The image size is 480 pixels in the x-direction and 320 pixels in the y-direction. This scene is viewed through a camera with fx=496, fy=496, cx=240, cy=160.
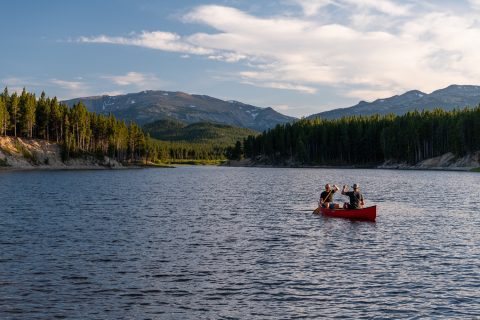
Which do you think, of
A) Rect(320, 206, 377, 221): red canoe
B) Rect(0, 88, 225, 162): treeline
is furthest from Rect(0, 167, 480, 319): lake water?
Rect(0, 88, 225, 162): treeline

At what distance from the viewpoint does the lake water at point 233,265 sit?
818 inches

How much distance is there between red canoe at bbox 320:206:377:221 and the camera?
158 ft

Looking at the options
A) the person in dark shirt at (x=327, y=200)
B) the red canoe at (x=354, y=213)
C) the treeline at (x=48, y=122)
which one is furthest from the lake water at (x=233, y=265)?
the treeline at (x=48, y=122)

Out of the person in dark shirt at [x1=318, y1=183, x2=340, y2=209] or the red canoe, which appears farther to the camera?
the person in dark shirt at [x1=318, y1=183, x2=340, y2=209]

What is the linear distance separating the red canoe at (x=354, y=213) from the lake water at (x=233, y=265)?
1352mm

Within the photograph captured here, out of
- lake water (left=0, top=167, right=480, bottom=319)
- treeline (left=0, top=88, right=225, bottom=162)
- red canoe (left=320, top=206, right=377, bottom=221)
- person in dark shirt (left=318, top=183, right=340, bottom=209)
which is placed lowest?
lake water (left=0, top=167, right=480, bottom=319)

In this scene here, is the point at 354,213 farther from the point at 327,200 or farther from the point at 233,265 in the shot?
the point at 233,265

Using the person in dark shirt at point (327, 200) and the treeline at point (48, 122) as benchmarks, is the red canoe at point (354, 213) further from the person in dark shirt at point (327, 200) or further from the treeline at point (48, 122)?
the treeline at point (48, 122)

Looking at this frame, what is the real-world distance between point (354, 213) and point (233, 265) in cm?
2462

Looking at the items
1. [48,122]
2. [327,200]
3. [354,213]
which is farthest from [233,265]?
[48,122]

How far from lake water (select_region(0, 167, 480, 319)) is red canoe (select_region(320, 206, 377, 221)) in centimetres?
135

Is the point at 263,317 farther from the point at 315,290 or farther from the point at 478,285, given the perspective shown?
the point at 478,285

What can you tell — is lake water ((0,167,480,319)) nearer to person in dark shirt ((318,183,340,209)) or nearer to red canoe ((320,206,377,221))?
red canoe ((320,206,377,221))

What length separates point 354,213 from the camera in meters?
50.2
